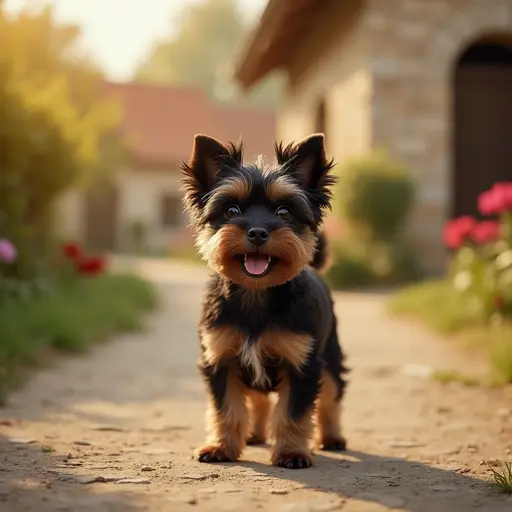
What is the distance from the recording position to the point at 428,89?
49.6 ft

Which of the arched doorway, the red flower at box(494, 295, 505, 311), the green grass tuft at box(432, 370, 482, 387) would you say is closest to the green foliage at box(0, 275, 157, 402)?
the green grass tuft at box(432, 370, 482, 387)

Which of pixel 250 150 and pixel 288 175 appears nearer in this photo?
pixel 288 175

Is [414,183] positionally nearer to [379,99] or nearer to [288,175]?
[379,99]

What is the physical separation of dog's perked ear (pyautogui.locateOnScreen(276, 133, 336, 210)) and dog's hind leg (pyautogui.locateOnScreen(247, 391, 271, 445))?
135 cm

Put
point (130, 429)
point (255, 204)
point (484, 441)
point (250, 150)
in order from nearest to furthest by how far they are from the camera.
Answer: point (255, 204), point (484, 441), point (130, 429), point (250, 150)

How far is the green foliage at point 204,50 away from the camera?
66812mm

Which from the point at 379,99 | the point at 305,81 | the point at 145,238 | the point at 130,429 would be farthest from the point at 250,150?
the point at 130,429

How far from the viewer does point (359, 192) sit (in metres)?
14.9

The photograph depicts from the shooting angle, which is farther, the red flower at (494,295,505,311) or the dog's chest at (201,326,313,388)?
the red flower at (494,295,505,311)

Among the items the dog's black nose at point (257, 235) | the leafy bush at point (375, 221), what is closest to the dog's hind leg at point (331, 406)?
the dog's black nose at point (257, 235)

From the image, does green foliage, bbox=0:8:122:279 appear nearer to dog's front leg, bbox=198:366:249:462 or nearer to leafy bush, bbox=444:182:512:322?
leafy bush, bbox=444:182:512:322

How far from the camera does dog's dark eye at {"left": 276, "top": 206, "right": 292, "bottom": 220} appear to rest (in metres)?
4.25

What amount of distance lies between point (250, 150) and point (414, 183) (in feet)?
76.4

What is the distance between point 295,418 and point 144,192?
96.6ft
